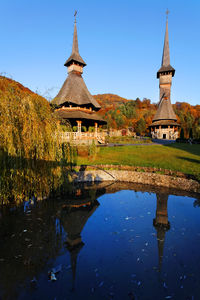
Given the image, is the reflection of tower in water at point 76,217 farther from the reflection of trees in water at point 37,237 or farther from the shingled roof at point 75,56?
the shingled roof at point 75,56

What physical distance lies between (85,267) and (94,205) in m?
3.32

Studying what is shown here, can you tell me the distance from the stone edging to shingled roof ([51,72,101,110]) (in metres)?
13.9

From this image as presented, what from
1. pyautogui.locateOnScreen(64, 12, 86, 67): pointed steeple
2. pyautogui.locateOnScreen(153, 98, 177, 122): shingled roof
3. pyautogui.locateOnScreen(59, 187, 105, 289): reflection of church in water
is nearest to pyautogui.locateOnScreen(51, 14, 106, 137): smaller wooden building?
pyautogui.locateOnScreen(64, 12, 86, 67): pointed steeple

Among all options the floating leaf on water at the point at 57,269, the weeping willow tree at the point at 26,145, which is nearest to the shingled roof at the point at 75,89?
the weeping willow tree at the point at 26,145

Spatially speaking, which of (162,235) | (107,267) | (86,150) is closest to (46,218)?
(107,267)

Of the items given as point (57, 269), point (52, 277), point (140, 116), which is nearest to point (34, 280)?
point (52, 277)

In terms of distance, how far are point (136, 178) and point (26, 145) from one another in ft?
21.9

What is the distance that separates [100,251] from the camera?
12.7 feet

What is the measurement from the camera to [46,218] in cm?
536

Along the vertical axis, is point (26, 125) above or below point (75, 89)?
below

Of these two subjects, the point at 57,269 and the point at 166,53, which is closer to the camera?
the point at 57,269

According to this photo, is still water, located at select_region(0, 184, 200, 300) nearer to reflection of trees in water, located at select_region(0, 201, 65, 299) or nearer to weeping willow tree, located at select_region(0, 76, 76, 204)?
reflection of trees in water, located at select_region(0, 201, 65, 299)

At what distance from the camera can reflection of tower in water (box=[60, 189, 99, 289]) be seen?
3959 mm

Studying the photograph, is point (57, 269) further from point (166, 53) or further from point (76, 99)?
point (166, 53)
